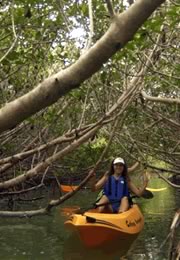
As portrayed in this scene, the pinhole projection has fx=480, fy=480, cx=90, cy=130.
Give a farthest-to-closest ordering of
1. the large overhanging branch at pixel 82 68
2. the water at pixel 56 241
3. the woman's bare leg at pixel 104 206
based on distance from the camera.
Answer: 1. the woman's bare leg at pixel 104 206
2. the water at pixel 56 241
3. the large overhanging branch at pixel 82 68

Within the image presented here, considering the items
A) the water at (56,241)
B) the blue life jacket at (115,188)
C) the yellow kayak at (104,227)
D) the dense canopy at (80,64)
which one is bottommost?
the water at (56,241)

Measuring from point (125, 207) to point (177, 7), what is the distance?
6.59 metres

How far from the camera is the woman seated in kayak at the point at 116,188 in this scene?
9641mm

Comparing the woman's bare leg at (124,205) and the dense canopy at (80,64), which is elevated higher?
the dense canopy at (80,64)

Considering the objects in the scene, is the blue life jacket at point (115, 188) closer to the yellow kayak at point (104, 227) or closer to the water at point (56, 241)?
the yellow kayak at point (104, 227)

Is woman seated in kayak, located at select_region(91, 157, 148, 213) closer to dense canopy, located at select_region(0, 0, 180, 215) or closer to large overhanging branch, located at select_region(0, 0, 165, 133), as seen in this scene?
dense canopy, located at select_region(0, 0, 180, 215)

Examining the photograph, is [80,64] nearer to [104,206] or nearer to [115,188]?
[115,188]

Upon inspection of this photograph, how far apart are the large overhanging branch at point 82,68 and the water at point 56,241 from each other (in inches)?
240

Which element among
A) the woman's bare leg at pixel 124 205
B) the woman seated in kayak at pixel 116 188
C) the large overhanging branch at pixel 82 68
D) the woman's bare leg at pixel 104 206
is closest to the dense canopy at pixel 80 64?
the large overhanging branch at pixel 82 68

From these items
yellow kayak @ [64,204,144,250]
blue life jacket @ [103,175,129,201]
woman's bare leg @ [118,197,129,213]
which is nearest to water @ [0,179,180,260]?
yellow kayak @ [64,204,144,250]

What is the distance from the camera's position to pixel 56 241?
9.54 metres

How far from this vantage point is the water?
8.34m

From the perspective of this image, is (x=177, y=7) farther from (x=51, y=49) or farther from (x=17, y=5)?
(x=51, y=49)

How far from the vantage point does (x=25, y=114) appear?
4.67ft
